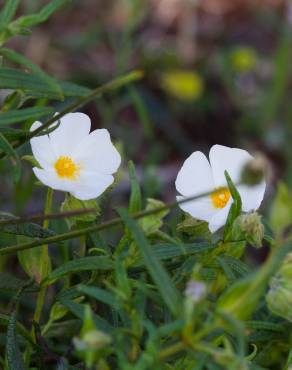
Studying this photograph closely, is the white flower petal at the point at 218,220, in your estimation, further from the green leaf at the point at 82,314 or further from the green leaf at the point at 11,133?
the green leaf at the point at 11,133

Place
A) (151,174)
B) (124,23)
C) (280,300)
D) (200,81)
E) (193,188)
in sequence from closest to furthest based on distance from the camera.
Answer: (280,300) → (193,188) → (151,174) → (200,81) → (124,23)

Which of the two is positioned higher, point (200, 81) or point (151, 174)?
point (151, 174)

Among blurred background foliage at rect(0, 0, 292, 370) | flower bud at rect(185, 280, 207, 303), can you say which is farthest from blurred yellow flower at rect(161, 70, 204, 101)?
flower bud at rect(185, 280, 207, 303)

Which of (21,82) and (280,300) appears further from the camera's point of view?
(21,82)

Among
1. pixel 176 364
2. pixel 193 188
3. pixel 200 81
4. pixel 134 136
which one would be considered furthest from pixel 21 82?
pixel 200 81

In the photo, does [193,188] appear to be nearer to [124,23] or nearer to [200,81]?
[200,81]

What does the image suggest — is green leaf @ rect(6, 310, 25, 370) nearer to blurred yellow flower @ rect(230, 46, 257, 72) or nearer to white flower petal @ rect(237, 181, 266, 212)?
white flower petal @ rect(237, 181, 266, 212)

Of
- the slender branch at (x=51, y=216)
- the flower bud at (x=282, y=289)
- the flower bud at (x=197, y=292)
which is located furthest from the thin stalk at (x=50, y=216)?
the flower bud at (x=282, y=289)
